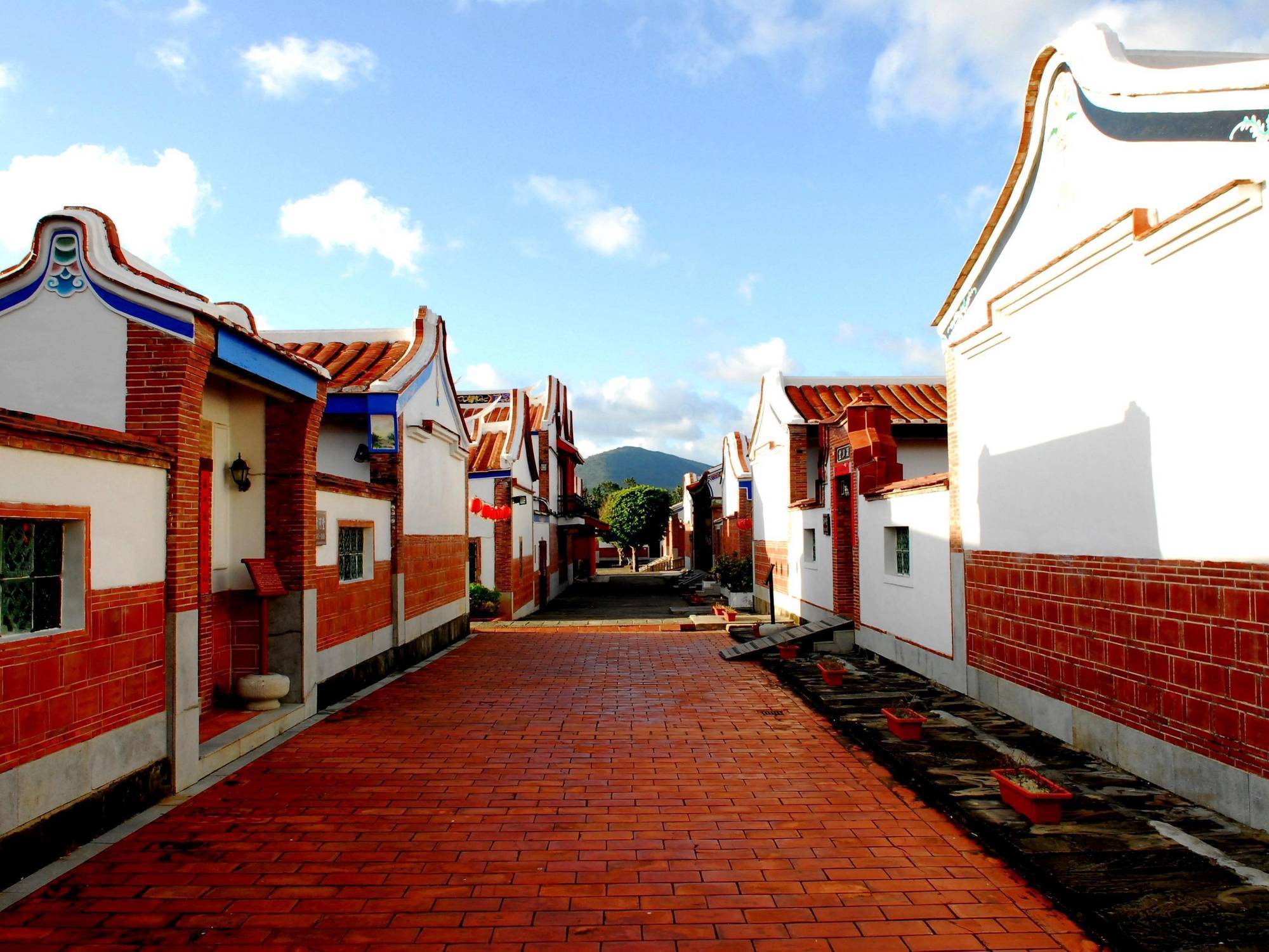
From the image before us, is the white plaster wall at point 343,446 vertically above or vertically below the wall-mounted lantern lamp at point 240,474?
above

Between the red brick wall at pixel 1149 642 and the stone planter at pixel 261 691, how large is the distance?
7189 mm

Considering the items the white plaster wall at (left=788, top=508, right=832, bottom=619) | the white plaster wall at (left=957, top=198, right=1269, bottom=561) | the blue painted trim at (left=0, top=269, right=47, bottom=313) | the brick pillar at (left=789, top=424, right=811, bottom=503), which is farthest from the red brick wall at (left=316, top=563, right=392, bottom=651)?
the brick pillar at (left=789, top=424, right=811, bottom=503)

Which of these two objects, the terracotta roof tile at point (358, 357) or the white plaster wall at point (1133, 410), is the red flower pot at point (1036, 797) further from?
the terracotta roof tile at point (358, 357)

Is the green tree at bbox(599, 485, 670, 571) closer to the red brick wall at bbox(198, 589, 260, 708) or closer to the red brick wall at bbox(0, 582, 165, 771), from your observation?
the red brick wall at bbox(198, 589, 260, 708)

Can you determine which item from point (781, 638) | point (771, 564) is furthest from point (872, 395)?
point (781, 638)

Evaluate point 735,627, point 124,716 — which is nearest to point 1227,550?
point 124,716

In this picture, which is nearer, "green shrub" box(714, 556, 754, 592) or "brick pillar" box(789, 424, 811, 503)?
"brick pillar" box(789, 424, 811, 503)

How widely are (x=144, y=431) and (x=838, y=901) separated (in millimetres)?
5736

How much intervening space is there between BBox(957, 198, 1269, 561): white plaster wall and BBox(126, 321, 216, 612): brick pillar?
7.05 metres

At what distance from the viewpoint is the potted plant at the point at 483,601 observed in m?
20.2

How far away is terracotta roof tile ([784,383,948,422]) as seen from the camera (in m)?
17.3

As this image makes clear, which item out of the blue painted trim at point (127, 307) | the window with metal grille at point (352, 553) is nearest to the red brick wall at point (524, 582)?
the window with metal grille at point (352, 553)

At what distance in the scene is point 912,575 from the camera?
36.4 ft

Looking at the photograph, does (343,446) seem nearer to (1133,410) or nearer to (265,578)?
(265,578)
